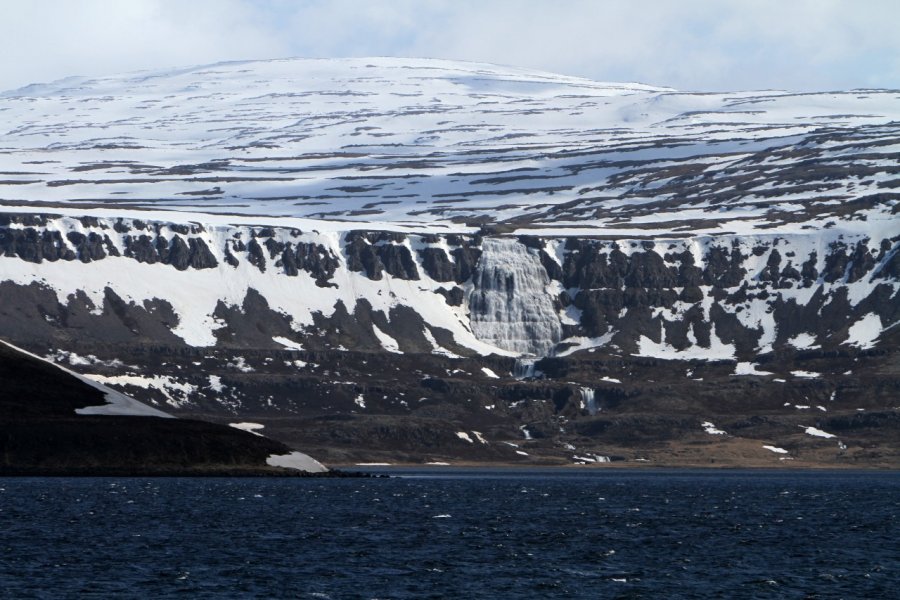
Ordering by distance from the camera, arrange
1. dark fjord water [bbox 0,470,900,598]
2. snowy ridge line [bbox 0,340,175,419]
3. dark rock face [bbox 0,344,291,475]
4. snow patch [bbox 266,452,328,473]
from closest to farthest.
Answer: dark fjord water [bbox 0,470,900,598], dark rock face [bbox 0,344,291,475], snowy ridge line [bbox 0,340,175,419], snow patch [bbox 266,452,328,473]

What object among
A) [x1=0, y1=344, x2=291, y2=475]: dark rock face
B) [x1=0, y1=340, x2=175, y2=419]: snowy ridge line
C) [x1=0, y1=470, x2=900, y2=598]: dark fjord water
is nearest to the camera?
[x1=0, y1=470, x2=900, y2=598]: dark fjord water

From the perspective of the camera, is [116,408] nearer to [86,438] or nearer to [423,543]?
[86,438]

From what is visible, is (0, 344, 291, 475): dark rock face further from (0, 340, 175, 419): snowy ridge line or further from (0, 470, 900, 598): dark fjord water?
(0, 470, 900, 598): dark fjord water

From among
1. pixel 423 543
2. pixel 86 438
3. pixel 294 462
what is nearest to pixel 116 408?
pixel 86 438

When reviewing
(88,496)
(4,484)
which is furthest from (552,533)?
(4,484)

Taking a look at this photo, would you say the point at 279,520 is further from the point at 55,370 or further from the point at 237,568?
the point at 55,370

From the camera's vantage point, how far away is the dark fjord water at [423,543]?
67.8 metres

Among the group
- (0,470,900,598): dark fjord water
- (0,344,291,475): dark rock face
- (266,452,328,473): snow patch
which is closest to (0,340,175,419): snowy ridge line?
(0,344,291,475): dark rock face

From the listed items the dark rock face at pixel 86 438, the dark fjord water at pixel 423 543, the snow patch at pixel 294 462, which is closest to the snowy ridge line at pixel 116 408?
the dark rock face at pixel 86 438

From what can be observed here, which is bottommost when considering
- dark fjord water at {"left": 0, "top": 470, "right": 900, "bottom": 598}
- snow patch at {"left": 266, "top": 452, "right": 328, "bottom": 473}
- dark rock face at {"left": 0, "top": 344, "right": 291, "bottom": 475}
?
dark fjord water at {"left": 0, "top": 470, "right": 900, "bottom": 598}

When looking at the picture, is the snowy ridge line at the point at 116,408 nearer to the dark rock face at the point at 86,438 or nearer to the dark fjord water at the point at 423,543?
the dark rock face at the point at 86,438

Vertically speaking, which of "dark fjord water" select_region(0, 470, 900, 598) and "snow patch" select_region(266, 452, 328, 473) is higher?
"snow patch" select_region(266, 452, 328, 473)

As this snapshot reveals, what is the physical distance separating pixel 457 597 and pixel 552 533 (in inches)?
1146

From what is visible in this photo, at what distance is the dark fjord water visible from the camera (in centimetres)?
6775
